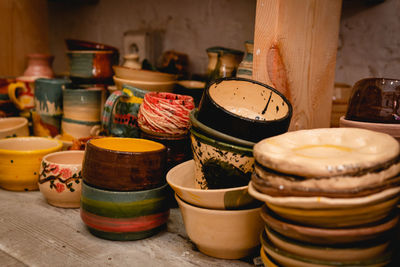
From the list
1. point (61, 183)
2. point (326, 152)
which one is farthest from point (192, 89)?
point (326, 152)

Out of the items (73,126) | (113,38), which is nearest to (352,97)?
(73,126)

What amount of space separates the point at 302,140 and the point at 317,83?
41 cm

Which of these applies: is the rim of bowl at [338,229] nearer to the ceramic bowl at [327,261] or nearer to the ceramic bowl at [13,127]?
the ceramic bowl at [327,261]

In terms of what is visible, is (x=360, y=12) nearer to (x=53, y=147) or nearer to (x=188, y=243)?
(x=188, y=243)

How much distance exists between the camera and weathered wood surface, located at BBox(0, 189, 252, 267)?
35.6 inches

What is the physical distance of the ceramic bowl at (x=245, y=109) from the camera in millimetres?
868

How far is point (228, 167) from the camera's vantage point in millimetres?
898

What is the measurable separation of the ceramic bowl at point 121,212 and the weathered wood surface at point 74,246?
0.09 feet

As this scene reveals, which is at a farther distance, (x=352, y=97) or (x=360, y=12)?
(x=360, y=12)

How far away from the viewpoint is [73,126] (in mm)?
1566

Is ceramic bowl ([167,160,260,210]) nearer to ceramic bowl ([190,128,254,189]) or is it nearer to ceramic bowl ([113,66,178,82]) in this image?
ceramic bowl ([190,128,254,189])

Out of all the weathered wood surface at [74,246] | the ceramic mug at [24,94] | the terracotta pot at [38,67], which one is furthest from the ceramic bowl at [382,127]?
the terracotta pot at [38,67]

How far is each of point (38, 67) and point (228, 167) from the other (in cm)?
145

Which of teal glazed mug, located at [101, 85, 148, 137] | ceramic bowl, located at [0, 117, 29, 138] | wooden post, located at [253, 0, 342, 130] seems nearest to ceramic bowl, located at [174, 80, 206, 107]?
teal glazed mug, located at [101, 85, 148, 137]
